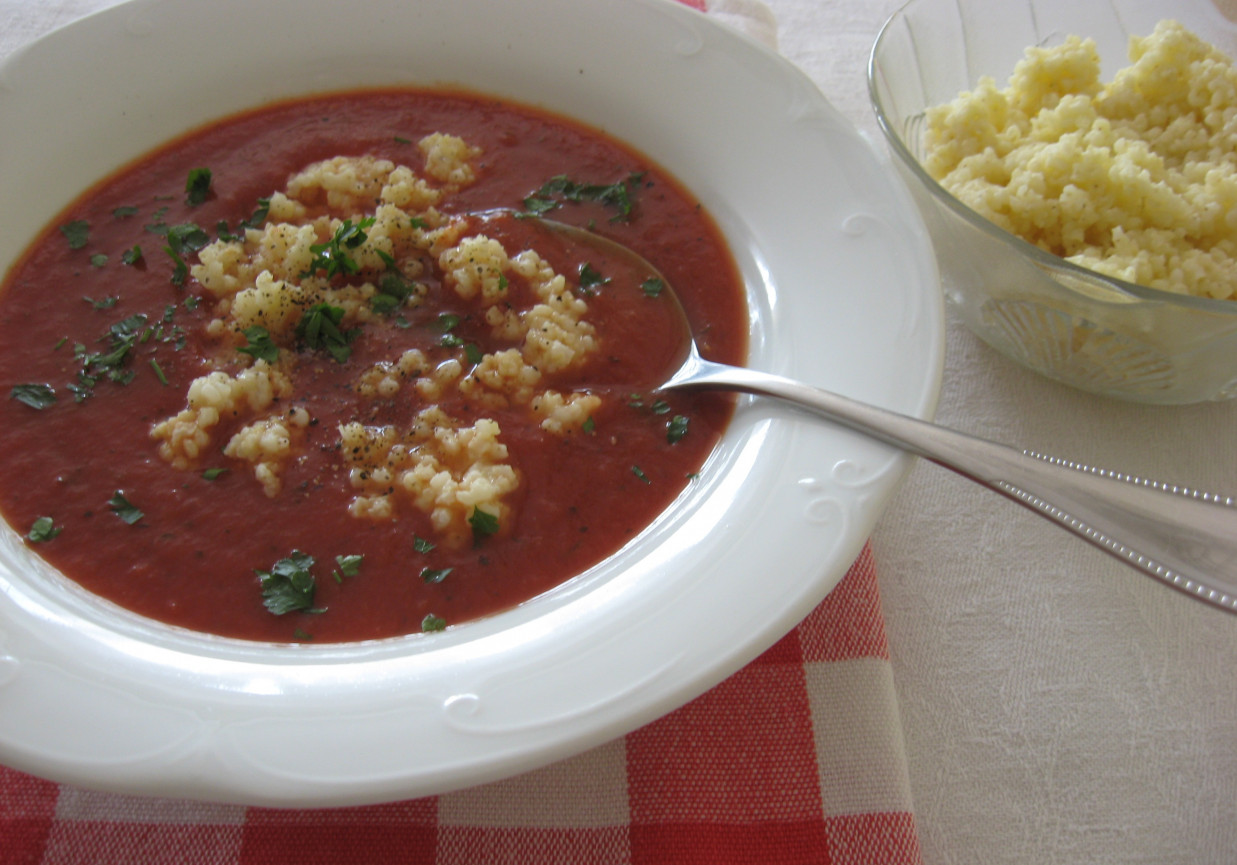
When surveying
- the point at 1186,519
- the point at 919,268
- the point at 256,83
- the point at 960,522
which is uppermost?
the point at 256,83

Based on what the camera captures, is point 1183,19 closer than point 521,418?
No

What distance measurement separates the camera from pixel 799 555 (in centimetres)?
157

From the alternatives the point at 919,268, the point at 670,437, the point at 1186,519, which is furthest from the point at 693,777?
the point at 919,268

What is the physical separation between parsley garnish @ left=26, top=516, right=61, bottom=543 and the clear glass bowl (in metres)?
1.98

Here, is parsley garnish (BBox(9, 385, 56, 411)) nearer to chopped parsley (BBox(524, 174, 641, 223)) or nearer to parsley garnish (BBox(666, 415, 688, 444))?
chopped parsley (BBox(524, 174, 641, 223))

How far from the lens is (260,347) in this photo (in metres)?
2.08

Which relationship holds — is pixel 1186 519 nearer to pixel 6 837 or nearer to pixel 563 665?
pixel 563 665

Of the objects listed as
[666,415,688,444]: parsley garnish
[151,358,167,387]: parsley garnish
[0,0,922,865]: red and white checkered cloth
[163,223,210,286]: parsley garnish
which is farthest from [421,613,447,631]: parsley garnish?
[163,223,210,286]: parsley garnish

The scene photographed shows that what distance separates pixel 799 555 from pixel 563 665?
445 mm

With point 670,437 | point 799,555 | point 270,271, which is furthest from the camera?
point 270,271

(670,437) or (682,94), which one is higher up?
(682,94)

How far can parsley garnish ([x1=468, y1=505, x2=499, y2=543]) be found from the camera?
5.90ft

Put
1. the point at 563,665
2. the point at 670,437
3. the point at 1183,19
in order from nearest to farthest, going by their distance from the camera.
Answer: the point at 563,665, the point at 670,437, the point at 1183,19

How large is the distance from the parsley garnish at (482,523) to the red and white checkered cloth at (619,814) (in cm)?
46
